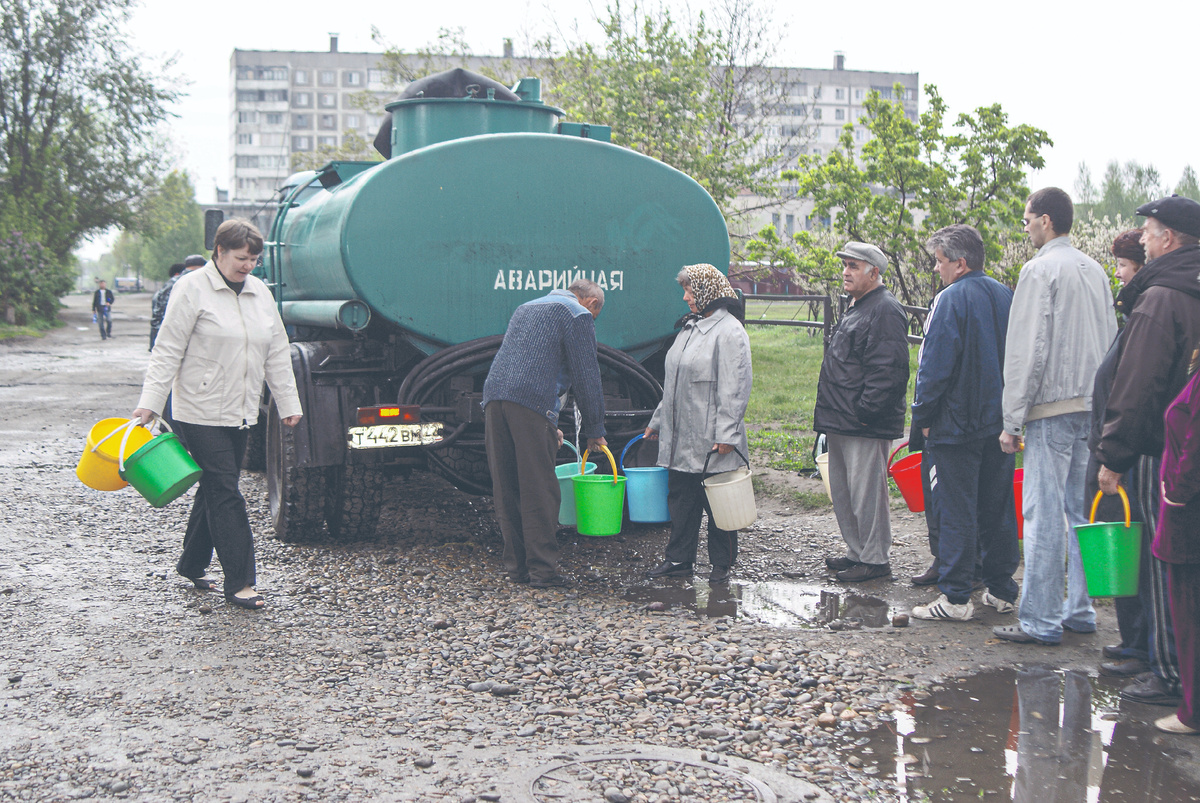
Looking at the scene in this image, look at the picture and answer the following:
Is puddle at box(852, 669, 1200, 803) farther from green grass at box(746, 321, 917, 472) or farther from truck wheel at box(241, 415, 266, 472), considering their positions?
truck wheel at box(241, 415, 266, 472)

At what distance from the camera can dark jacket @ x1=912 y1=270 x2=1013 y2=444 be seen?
481 cm

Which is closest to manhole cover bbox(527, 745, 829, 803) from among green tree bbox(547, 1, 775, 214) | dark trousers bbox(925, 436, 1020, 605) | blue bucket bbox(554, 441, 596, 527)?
dark trousers bbox(925, 436, 1020, 605)

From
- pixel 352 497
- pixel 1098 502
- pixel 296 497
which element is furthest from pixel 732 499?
pixel 296 497

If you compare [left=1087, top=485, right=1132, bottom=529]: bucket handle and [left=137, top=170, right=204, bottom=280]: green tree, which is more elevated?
[left=137, top=170, right=204, bottom=280]: green tree

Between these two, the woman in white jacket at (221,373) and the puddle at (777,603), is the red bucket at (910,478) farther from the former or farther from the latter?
the woman in white jacket at (221,373)

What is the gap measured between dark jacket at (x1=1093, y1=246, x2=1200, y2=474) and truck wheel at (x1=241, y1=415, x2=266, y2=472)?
703 centimetres

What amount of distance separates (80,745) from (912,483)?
420cm

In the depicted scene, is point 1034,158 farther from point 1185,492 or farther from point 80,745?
point 80,745

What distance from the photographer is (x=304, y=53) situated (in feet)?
340

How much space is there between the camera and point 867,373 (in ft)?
17.9

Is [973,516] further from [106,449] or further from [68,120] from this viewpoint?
[68,120]

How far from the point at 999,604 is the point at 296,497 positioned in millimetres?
3901

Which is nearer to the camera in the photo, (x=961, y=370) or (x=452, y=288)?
(x=961, y=370)

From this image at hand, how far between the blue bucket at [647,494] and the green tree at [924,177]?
822 centimetres
